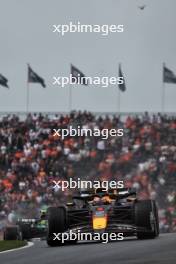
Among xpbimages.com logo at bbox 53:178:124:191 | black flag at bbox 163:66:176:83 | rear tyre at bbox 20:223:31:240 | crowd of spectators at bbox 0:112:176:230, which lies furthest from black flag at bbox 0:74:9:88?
rear tyre at bbox 20:223:31:240

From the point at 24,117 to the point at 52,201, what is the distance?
6.66 meters

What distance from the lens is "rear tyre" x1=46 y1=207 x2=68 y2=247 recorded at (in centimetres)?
1680

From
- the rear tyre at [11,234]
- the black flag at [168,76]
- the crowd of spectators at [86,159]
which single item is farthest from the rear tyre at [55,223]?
the black flag at [168,76]

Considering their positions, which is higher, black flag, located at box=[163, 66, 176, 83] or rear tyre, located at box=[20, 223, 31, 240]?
black flag, located at box=[163, 66, 176, 83]

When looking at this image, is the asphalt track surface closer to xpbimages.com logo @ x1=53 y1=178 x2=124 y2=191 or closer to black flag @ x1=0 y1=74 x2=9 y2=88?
xpbimages.com logo @ x1=53 y1=178 x2=124 y2=191

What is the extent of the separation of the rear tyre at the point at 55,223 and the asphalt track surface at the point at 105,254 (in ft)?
1.96

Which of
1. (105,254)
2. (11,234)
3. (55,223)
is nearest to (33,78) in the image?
(11,234)

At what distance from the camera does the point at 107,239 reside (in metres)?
17.1

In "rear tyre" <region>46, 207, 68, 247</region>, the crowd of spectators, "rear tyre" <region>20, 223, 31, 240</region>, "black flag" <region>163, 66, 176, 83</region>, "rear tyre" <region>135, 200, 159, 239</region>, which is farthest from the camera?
"black flag" <region>163, 66, 176, 83</region>

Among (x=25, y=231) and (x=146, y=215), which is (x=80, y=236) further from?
(x=25, y=231)

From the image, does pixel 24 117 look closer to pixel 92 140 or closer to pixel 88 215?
pixel 92 140

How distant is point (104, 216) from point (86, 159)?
467 inches

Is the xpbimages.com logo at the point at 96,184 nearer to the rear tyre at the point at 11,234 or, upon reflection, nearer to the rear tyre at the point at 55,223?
the rear tyre at the point at 55,223

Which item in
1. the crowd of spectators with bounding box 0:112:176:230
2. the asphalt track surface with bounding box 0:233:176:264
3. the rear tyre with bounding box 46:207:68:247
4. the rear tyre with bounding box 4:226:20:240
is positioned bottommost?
the asphalt track surface with bounding box 0:233:176:264
